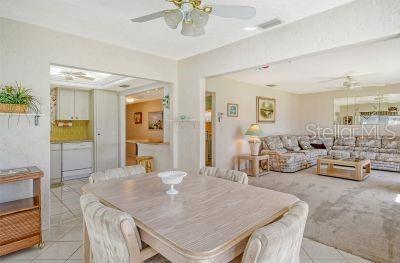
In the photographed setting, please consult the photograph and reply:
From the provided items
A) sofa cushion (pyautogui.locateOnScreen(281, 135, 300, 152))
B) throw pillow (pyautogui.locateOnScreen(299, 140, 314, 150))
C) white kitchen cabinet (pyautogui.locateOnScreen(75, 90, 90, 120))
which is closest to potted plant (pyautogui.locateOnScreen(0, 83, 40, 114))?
white kitchen cabinet (pyautogui.locateOnScreen(75, 90, 90, 120))

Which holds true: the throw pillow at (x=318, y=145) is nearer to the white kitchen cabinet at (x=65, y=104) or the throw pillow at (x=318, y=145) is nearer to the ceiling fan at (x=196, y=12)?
the ceiling fan at (x=196, y=12)

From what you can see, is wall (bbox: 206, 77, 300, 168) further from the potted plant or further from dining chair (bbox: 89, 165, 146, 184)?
the potted plant

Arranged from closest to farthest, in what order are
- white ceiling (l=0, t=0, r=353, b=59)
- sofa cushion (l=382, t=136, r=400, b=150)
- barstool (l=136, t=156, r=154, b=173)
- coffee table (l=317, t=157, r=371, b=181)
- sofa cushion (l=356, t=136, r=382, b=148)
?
white ceiling (l=0, t=0, r=353, b=59)
barstool (l=136, t=156, r=154, b=173)
coffee table (l=317, t=157, r=371, b=181)
sofa cushion (l=382, t=136, r=400, b=150)
sofa cushion (l=356, t=136, r=382, b=148)

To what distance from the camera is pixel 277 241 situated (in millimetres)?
909

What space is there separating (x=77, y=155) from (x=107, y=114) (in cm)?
125

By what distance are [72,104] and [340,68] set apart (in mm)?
6101

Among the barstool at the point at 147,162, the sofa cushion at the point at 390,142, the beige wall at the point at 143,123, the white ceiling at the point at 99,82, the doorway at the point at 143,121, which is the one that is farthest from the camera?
the beige wall at the point at 143,123

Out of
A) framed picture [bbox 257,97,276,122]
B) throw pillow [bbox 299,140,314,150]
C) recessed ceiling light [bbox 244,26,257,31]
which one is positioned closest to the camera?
recessed ceiling light [bbox 244,26,257,31]

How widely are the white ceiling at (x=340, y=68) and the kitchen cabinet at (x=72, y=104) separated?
3.74 meters

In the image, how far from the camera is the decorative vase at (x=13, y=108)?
7.54 feet

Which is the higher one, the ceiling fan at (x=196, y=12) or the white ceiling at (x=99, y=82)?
the white ceiling at (x=99, y=82)

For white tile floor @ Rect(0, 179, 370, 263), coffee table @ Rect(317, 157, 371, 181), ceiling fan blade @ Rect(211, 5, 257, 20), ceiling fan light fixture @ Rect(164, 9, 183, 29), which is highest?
ceiling fan blade @ Rect(211, 5, 257, 20)

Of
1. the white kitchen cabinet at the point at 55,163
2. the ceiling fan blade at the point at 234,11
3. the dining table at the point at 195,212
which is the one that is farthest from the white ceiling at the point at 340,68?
the white kitchen cabinet at the point at 55,163

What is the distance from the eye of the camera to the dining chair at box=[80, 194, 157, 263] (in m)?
1.05
